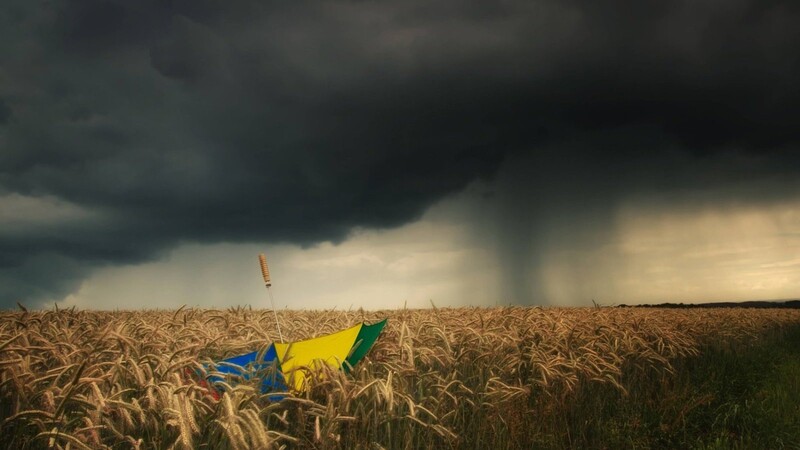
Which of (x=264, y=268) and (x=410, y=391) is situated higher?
(x=264, y=268)

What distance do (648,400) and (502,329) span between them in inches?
93.6

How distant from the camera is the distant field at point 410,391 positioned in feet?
12.6

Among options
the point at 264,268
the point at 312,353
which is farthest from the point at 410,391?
the point at 264,268

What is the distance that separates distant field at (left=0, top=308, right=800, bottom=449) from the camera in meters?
3.83

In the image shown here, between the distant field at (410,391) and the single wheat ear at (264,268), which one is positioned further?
the single wheat ear at (264,268)

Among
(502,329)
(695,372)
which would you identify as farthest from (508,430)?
(695,372)

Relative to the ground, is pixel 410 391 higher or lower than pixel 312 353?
lower

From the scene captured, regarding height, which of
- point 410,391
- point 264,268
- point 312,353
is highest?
point 264,268

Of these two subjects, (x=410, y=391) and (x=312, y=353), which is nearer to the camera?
(x=410, y=391)

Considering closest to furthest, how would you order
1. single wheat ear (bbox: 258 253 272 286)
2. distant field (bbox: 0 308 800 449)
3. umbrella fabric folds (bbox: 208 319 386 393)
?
distant field (bbox: 0 308 800 449) < umbrella fabric folds (bbox: 208 319 386 393) < single wheat ear (bbox: 258 253 272 286)

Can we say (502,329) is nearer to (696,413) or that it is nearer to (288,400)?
(696,413)

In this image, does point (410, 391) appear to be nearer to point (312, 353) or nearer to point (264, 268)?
point (312, 353)

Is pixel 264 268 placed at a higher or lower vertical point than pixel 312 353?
higher

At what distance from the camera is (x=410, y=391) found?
5547mm
